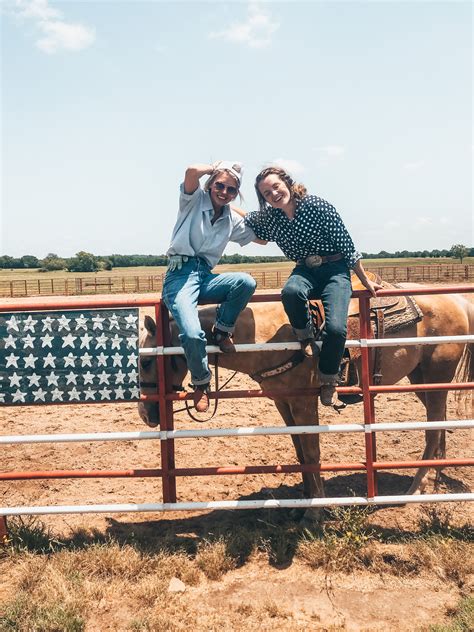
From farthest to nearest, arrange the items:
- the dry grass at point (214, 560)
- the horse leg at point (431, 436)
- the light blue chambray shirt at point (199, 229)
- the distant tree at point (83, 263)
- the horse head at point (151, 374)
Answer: the distant tree at point (83, 263) < the horse leg at point (431, 436) < the horse head at point (151, 374) < the light blue chambray shirt at point (199, 229) < the dry grass at point (214, 560)

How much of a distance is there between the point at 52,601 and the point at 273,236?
9.05 feet

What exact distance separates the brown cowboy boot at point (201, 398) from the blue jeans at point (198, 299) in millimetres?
50

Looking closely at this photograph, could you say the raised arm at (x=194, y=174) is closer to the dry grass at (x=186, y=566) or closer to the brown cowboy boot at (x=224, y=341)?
the brown cowboy boot at (x=224, y=341)

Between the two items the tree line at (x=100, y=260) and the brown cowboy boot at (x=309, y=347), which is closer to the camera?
the brown cowboy boot at (x=309, y=347)

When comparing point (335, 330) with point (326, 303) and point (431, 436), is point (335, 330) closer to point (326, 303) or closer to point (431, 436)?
point (326, 303)

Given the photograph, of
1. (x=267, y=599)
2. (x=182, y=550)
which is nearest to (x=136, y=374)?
(x=182, y=550)

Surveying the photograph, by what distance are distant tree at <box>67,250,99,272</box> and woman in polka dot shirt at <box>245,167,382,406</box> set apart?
99.7m

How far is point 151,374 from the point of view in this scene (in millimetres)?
3680

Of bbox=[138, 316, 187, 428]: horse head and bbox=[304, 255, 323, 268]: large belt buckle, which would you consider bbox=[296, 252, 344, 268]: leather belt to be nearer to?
bbox=[304, 255, 323, 268]: large belt buckle

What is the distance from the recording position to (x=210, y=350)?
340cm

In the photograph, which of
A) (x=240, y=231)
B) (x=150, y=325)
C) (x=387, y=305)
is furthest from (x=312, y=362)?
(x=150, y=325)

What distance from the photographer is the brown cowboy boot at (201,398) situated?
3238 mm

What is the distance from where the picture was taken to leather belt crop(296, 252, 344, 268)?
11.2 ft

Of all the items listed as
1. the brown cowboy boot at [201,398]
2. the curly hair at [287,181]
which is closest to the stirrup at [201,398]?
the brown cowboy boot at [201,398]
